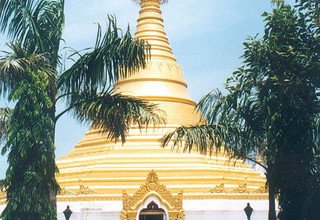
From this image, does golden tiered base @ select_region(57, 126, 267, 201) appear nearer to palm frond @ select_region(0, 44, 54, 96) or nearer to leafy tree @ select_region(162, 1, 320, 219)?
leafy tree @ select_region(162, 1, 320, 219)

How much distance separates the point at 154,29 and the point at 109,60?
90.5 feet

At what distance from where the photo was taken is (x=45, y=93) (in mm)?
12266

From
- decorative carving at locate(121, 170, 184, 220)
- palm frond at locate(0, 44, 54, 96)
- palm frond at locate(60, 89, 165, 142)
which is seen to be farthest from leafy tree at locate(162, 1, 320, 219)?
decorative carving at locate(121, 170, 184, 220)

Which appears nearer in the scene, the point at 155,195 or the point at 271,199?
the point at 271,199

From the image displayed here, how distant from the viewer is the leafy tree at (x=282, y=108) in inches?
561

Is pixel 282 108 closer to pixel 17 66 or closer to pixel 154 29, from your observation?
pixel 17 66

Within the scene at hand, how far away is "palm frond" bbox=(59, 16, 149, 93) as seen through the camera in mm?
12820

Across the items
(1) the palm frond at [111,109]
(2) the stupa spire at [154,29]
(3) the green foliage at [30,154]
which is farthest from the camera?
(2) the stupa spire at [154,29]

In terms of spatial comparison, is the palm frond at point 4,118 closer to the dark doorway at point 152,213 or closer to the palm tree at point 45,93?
the palm tree at point 45,93

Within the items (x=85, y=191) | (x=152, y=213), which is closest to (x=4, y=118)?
(x=85, y=191)

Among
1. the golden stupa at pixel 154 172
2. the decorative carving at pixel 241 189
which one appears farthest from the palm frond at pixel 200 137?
the decorative carving at pixel 241 189

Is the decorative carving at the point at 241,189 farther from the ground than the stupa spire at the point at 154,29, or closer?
closer

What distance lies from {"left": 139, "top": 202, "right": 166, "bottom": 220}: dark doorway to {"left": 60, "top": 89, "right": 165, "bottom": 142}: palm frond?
57.2ft

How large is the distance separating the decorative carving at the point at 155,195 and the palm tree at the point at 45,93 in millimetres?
16671
